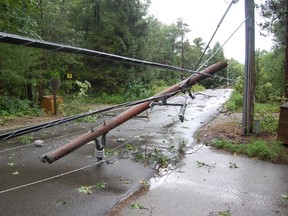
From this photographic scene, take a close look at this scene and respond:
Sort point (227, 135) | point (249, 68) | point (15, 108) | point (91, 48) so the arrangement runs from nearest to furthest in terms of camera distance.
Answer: point (249, 68) → point (227, 135) → point (15, 108) → point (91, 48)

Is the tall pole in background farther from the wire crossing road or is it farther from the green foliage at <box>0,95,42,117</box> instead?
the green foliage at <box>0,95,42,117</box>

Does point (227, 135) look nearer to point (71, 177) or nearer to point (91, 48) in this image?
point (71, 177)

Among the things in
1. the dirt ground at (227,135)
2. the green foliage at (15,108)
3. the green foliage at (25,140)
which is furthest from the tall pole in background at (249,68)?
the green foliage at (15,108)

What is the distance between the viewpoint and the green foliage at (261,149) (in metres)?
6.41

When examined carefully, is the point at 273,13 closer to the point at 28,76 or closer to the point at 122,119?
the point at 122,119

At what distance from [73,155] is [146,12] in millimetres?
16118

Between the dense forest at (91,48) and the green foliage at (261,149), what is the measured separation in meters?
3.41

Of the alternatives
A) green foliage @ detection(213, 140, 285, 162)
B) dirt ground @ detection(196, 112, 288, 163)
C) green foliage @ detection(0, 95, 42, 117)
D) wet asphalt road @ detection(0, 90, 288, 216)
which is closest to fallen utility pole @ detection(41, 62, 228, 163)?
wet asphalt road @ detection(0, 90, 288, 216)

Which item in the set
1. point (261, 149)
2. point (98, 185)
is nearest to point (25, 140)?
point (98, 185)

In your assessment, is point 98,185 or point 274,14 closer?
point 98,185

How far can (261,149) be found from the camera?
6.61 meters

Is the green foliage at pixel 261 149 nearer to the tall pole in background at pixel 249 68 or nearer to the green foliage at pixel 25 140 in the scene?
the tall pole in background at pixel 249 68

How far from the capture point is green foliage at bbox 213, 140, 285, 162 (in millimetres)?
6410

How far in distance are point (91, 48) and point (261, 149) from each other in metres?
15.4
